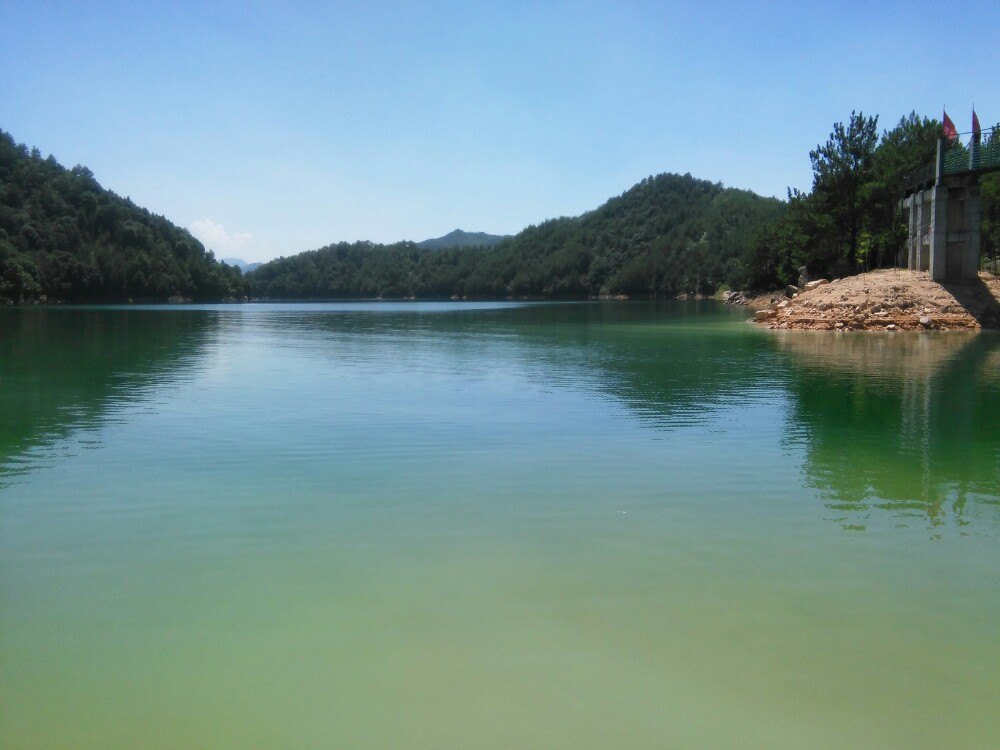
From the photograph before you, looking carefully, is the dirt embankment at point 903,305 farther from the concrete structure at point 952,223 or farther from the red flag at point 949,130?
the red flag at point 949,130

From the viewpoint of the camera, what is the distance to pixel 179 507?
30.0ft

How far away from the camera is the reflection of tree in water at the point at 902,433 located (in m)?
9.55

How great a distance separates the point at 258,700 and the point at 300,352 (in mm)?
28122

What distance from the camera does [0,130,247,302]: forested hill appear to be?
133 metres

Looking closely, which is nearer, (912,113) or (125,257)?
(912,113)

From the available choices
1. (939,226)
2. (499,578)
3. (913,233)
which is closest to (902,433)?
(499,578)

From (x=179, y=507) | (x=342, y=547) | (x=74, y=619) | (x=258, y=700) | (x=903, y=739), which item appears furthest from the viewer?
(x=179, y=507)

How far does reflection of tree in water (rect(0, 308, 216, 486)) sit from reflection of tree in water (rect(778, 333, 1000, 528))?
11.3 meters

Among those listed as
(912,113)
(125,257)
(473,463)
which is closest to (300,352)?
(473,463)

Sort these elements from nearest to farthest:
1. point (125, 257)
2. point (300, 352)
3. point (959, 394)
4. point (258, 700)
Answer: point (258, 700), point (959, 394), point (300, 352), point (125, 257)

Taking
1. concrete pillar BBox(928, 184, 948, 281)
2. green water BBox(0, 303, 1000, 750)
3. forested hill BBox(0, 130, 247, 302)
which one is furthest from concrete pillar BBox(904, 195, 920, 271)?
forested hill BBox(0, 130, 247, 302)

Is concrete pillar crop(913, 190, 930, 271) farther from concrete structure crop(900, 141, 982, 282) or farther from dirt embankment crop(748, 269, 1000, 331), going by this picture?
dirt embankment crop(748, 269, 1000, 331)

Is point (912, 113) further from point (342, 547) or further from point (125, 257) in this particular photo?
point (125, 257)

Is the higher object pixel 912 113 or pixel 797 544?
pixel 912 113
